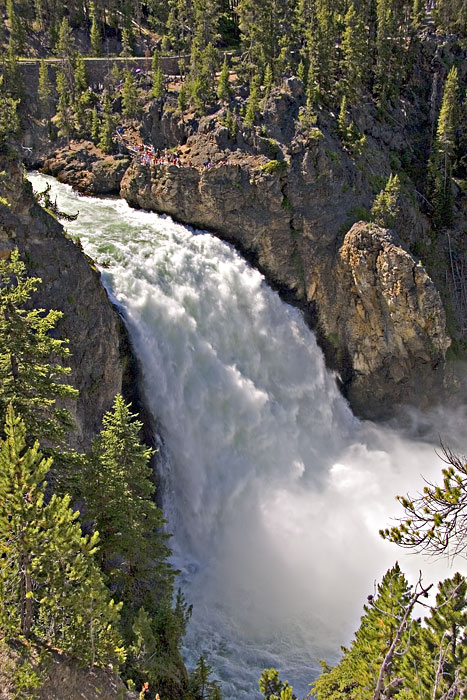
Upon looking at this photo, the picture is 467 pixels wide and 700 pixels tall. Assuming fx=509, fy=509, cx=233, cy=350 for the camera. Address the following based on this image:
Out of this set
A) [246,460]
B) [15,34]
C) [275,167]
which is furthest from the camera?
[15,34]

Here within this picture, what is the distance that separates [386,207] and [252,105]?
12.3 m

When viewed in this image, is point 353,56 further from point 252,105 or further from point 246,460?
point 246,460

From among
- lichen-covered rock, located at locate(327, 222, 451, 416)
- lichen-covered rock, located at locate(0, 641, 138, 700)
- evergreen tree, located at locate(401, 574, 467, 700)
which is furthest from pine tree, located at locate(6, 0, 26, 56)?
evergreen tree, located at locate(401, 574, 467, 700)

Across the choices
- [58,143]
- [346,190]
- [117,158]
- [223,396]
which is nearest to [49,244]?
[223,396]

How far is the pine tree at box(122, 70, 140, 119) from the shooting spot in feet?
129

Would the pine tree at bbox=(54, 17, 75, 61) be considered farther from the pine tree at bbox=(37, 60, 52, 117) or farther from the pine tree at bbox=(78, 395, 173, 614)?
the pine tree at bbox=(78, 395, 173, 614)

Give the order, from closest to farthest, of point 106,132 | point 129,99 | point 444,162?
point 106,132
point 129,99
point 444,162

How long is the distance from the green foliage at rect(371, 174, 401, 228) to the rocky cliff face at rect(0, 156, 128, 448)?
22.2 metres

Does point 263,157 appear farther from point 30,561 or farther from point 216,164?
point 30,561

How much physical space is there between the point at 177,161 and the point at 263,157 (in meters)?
6.13

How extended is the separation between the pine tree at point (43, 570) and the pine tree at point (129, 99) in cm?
3414

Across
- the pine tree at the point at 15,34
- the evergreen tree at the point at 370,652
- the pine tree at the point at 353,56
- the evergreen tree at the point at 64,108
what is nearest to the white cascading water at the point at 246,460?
the evergreen tree at the point at 64,108

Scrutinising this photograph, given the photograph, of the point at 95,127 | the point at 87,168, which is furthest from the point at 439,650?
the point at 95,127

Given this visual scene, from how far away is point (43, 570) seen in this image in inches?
473
